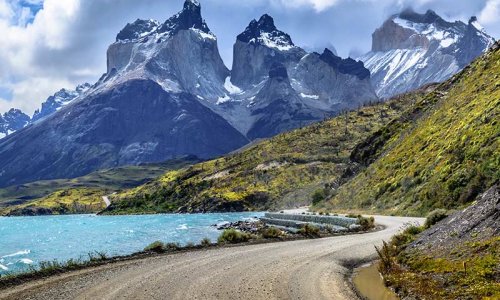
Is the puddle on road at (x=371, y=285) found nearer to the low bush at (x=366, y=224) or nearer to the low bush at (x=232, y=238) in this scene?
the low bush at (x=232, y=238)

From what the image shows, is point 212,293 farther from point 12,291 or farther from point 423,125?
point 423,125

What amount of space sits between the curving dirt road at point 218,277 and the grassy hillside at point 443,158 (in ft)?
58.3

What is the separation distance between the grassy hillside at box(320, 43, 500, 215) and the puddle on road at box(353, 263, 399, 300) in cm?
2006

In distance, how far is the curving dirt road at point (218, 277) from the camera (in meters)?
22.6

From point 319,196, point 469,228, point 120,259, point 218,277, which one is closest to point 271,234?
point 120,259

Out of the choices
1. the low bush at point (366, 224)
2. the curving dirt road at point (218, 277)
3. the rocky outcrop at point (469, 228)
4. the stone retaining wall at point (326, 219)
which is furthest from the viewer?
the stone retaining wall at point (326, 219)

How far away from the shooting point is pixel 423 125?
87.5 meters

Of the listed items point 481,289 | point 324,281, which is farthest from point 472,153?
point 481,289

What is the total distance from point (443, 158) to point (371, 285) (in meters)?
41.7

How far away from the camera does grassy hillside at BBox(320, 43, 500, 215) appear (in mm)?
49438

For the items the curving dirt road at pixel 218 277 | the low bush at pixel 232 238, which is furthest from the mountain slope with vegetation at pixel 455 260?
the low bush at pixel 232 238

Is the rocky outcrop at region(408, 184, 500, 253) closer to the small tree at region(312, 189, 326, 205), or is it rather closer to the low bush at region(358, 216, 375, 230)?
the low bush at region(358, 216, 375, 230)

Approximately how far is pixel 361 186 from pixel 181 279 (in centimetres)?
7043

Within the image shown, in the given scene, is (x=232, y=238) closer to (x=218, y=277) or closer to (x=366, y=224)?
(x=366, y=224)
